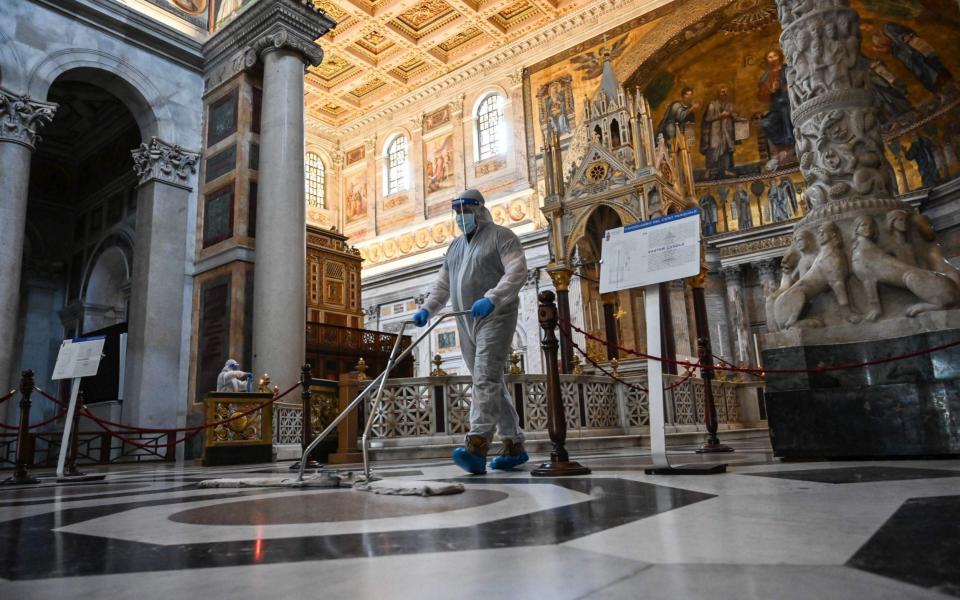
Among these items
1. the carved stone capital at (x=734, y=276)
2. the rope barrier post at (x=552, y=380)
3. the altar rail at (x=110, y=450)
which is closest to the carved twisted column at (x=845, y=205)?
the rope barrier post at (x=552, y=380)

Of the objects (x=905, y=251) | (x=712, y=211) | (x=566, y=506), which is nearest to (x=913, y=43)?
(x=712, y=211)

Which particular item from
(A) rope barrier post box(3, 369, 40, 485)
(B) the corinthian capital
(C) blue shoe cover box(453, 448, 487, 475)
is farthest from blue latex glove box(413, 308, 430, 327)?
(B) the corinthian capital

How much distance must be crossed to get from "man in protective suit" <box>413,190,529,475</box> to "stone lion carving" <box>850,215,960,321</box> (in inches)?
83.7

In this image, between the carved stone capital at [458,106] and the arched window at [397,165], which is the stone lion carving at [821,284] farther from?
the arched window at [397,165]

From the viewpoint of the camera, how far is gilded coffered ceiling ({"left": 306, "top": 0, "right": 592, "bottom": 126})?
61.9 feet

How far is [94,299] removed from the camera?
14.4 m

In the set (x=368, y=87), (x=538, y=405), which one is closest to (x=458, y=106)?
(x=368, y=87)

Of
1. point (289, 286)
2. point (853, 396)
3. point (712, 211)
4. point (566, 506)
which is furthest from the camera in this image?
point (712, 211)

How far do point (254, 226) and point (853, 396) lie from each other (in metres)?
9.52

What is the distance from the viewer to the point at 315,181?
24.1 meters

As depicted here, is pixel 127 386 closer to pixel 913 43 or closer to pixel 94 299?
pixel 94 299

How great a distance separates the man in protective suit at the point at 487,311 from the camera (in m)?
3.86

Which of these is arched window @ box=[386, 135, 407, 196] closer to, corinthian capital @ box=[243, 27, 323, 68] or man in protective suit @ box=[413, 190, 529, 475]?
corinthian capital @ box=[243, 27, 323, 68]

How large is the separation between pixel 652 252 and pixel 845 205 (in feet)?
5.87
